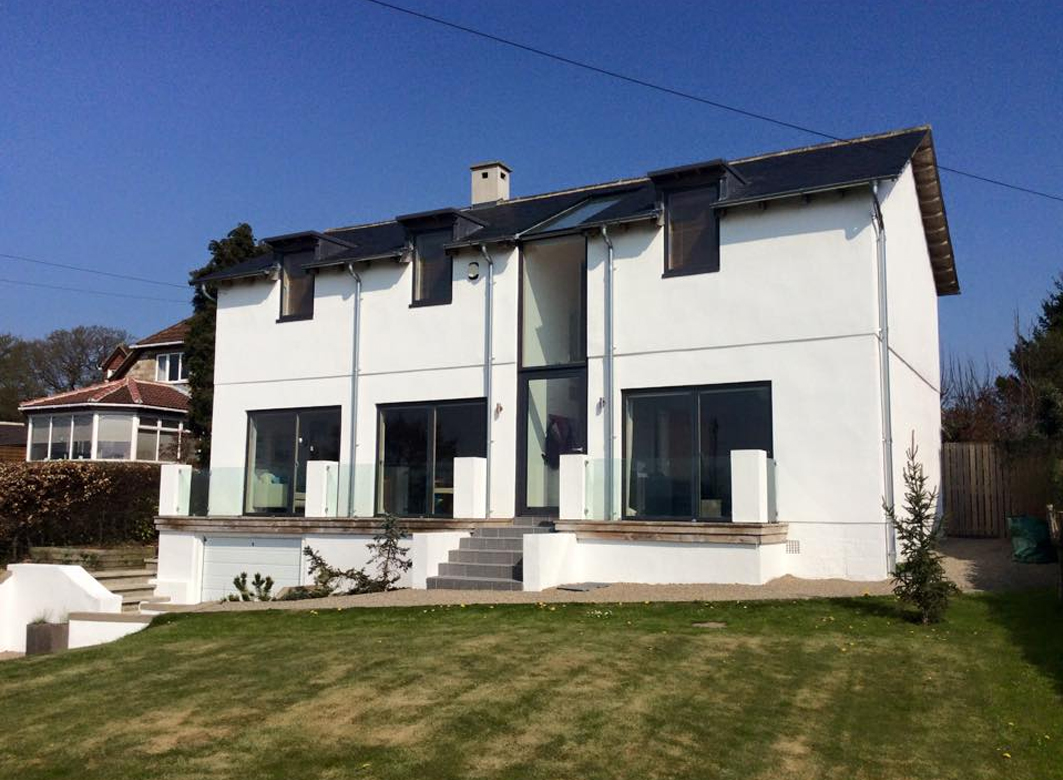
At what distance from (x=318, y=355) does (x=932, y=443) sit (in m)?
13.2

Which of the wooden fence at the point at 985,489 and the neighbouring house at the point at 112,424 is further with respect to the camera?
the neighbouring house at the point at 112,424

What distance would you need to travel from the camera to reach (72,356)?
208 feet

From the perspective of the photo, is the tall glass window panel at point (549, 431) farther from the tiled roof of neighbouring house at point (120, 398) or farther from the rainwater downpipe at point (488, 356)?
the tiled roof of neighbouring house at point (120, 398)

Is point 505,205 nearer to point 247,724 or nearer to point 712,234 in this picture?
point 712,234

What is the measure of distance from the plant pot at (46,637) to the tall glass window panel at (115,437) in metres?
22.6

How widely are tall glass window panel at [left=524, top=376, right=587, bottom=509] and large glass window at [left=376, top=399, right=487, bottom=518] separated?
3.38 ft

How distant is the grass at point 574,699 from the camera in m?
6.93

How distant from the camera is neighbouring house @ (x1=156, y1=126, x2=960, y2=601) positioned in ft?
50.8

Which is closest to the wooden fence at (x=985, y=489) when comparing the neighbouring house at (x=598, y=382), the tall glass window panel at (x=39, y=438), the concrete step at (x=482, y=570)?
the neighbouring house at (x=598, y=382)

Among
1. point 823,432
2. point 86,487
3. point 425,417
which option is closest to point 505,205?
point 425,417

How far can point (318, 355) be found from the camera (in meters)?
21.4

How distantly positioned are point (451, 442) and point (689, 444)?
203 inches

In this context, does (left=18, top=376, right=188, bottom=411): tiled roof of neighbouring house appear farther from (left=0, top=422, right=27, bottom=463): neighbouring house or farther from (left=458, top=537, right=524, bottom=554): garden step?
(left=458, top=537, right=524, bottom=554): garden step

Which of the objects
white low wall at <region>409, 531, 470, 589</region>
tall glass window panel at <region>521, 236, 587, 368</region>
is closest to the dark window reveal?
tall glass window panel at <region>521, 236, 587, 368</region>
